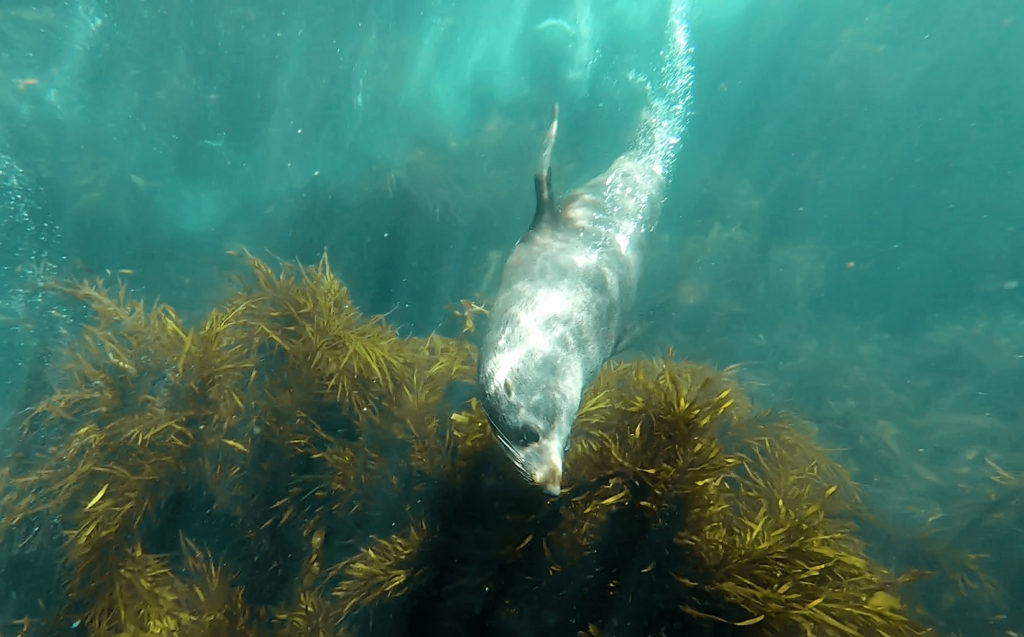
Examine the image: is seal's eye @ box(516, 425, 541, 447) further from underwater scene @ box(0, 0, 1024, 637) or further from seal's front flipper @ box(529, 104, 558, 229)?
seal's front flipper @ box(529, 104, 558, 229)

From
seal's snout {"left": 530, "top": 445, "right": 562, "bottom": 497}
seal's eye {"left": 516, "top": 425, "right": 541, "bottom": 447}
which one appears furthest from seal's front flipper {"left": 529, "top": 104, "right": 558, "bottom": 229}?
seal's snout {"left": 530, "top": 445, "right": 562, "bottom": 497}

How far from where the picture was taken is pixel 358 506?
141 inches

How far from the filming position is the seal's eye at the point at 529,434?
74.4 inches

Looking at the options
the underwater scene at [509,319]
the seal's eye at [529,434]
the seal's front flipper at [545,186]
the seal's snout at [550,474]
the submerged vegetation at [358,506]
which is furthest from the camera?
the seal's front flipper at [545,186]

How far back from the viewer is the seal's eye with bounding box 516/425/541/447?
1889 mm

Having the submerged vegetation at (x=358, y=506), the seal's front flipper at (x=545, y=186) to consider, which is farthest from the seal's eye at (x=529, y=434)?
the seal's front flipper at (x=545, y=186)

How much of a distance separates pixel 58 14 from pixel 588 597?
1282 centimetres

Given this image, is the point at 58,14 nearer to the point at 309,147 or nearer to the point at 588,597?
the point at 309,147

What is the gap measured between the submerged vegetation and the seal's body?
2.36ft

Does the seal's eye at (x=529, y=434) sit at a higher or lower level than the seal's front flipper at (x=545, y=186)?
lower

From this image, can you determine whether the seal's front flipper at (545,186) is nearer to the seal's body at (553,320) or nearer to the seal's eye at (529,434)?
the seal's body at (553,320)

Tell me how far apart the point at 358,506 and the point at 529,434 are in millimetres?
2214

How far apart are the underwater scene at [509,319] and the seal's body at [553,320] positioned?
2 cm

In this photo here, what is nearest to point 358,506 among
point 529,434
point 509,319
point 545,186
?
point 509,319
